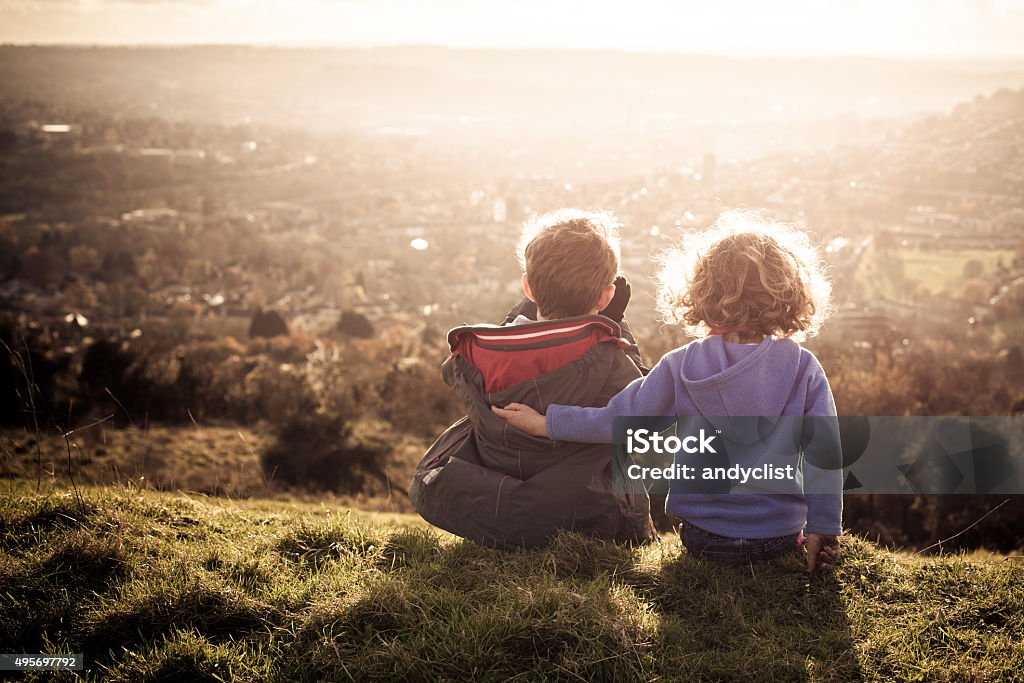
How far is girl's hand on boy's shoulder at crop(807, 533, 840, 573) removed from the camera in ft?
9.53

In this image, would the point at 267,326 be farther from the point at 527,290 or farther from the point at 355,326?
the point at 527,290

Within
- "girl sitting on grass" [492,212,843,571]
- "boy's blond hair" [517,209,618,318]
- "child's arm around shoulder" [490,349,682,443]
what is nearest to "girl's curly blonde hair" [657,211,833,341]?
"girl sitting on grass" [492,212,843,571]

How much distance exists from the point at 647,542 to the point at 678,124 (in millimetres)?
44873

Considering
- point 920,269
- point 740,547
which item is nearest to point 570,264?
point 740,547

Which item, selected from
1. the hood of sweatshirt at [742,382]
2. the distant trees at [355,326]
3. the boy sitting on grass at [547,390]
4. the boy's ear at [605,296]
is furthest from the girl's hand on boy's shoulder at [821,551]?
the distant trees at [355,326]

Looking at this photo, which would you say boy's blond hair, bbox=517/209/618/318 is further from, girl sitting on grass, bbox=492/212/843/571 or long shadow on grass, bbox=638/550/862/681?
long shadow on grass, bbox=638/550/862/681

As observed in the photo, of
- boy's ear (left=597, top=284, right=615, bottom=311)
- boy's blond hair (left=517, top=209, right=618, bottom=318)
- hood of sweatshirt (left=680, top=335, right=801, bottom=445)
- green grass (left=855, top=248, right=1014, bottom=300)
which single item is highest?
boy's blond hair (left=517, top=209, right=618, bottom=318)

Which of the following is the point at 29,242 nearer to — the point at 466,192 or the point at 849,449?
the point at 466,192

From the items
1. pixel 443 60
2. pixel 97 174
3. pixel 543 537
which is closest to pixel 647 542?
pixel 543 537

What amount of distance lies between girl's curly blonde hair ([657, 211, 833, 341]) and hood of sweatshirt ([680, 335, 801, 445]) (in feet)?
0.30

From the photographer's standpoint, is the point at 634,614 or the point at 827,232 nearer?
the point at 634,614

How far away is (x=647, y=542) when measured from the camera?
3.38m

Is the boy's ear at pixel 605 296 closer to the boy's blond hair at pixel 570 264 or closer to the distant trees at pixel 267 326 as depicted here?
the boy's blond hair at pixel 570 264

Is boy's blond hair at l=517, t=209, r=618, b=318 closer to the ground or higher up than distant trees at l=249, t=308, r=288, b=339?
higher up
